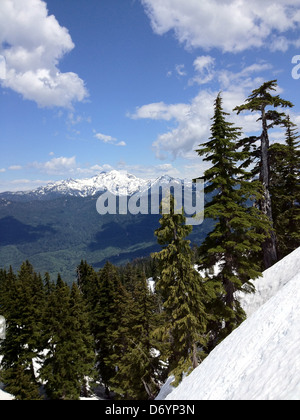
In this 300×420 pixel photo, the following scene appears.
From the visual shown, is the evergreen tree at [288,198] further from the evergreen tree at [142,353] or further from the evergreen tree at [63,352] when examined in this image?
the evergreen tree at [63,352]

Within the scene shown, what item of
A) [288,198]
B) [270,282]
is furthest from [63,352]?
[288,198]

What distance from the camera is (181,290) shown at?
14.4 m

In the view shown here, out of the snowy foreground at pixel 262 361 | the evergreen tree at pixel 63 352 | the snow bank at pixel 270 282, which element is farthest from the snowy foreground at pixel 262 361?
the evergreen tree at pixel 63 352

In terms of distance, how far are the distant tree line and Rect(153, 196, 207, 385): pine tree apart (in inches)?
2.4

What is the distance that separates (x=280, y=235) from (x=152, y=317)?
15.4 metres

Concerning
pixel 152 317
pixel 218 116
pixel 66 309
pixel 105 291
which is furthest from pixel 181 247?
pixel 105 291

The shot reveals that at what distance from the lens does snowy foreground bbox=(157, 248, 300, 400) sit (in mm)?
6102

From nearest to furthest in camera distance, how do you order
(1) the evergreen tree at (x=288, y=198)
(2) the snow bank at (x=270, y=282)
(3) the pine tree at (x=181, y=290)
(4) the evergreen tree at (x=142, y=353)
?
(3) the pine tree at (x=181, y=290)
(2) the snow bank at (x=270, y=282)
(4) the evergreen tree at (x=142, y=353)
(1) the evergreen tree at (x=288, y=198)

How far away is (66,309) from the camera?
26703 mm

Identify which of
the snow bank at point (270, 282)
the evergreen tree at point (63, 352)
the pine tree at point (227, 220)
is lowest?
the evergreen tree at point (63, 352)

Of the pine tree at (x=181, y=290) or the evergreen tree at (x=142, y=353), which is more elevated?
the pine tree at (x=181, y=290)

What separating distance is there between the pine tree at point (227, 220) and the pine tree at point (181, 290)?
1.36 m

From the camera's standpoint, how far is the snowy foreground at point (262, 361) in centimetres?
610

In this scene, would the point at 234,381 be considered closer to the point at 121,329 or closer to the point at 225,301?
the point at 225,301
